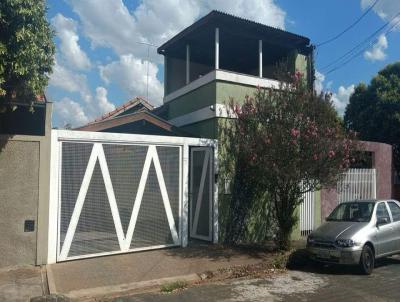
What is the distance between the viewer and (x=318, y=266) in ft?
33.0

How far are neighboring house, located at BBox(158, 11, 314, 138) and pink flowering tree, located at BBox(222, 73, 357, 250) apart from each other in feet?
3.00

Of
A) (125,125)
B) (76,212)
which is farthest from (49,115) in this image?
(125,125)

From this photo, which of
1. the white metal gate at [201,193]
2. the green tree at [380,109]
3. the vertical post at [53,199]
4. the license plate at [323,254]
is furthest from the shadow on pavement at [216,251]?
the green tree at [380,109]

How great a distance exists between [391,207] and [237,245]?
382 cm

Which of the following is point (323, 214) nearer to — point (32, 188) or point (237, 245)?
point (237, 245)

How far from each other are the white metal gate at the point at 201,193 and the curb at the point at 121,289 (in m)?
2.96

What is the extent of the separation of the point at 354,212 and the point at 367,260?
136cm

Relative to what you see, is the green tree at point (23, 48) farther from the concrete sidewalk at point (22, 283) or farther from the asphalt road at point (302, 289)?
the asphalt road at point (302, 289)

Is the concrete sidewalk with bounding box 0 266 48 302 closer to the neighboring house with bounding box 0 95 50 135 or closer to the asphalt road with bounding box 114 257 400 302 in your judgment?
the asphalt road with bounding box 114 257 400 302

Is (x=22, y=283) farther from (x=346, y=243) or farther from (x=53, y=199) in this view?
(x=346, y=243)

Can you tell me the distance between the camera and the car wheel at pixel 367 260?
8914 millimetres

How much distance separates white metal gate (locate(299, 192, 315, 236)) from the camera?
1296 centimetres

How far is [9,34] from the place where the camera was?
7.15 meters

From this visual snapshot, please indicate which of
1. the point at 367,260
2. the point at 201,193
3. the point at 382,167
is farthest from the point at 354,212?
the point at 382,167
